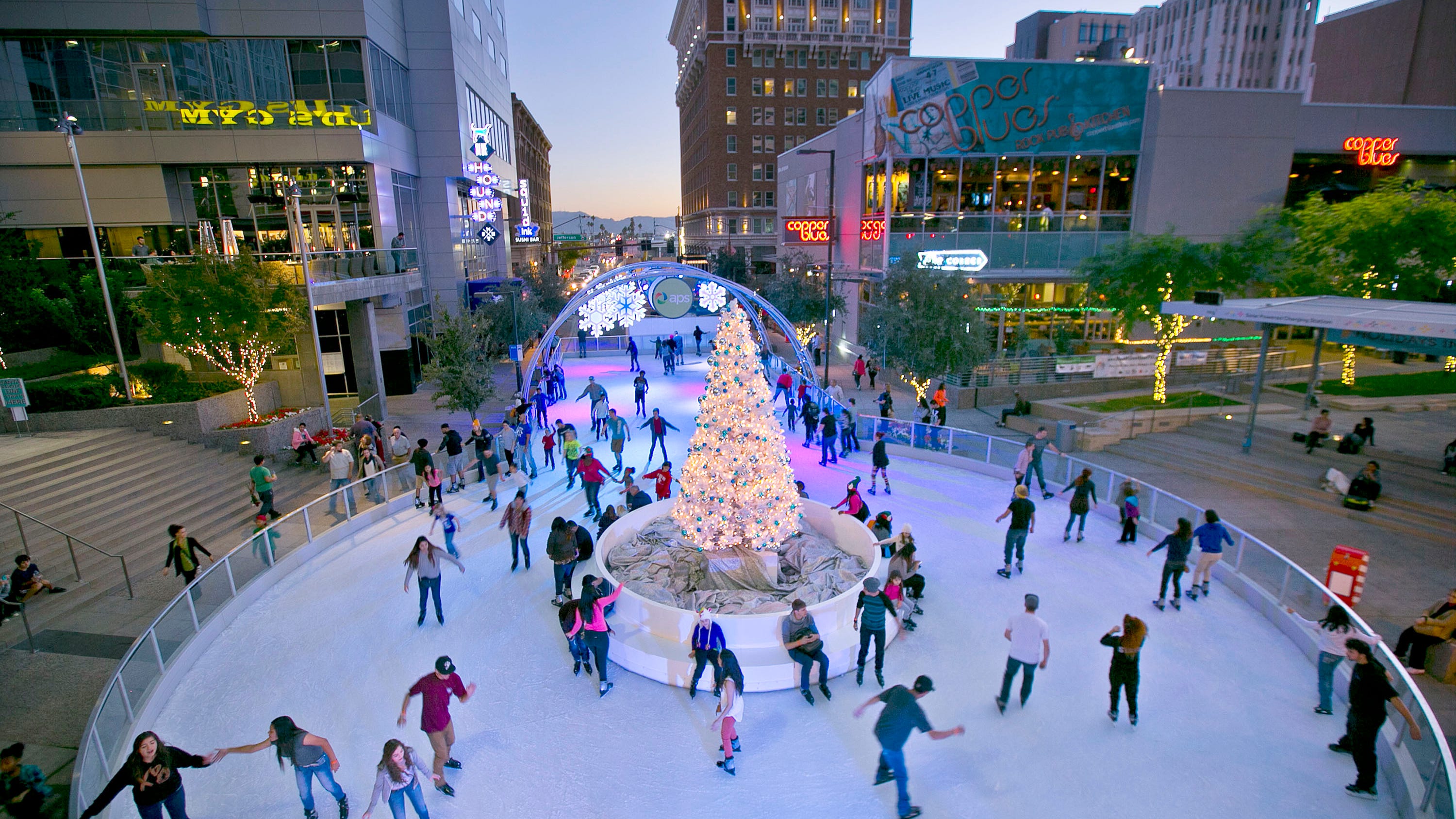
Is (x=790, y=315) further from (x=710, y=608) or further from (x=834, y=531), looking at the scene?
(x=710, y=608)

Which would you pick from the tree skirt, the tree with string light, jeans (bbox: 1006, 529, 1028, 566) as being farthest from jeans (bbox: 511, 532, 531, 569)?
the tree with string light

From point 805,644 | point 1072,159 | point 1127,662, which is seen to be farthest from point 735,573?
point 1072,159

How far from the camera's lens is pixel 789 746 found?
661 cm

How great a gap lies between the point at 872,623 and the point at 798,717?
1.27 m

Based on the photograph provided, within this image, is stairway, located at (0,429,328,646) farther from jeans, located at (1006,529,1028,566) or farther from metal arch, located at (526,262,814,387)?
jeans, located at (1006,529,1028,566)

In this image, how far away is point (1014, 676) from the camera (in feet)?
22.8

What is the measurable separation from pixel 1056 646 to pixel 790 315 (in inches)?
1125

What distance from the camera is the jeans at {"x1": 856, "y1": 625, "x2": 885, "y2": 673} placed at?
23.9 ft

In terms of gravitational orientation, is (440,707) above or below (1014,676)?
above

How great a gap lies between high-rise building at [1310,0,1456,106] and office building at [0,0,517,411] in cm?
4886

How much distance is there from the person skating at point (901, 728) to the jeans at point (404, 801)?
367 cm

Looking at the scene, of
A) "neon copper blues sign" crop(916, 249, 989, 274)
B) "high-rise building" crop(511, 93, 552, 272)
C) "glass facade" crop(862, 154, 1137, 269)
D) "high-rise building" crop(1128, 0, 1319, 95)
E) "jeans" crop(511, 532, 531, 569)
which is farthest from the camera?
"high-rise building" crop(1128, 0, 1319, 95)

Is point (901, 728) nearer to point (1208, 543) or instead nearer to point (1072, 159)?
point (1208, 543)

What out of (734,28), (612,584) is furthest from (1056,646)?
(734,28)
